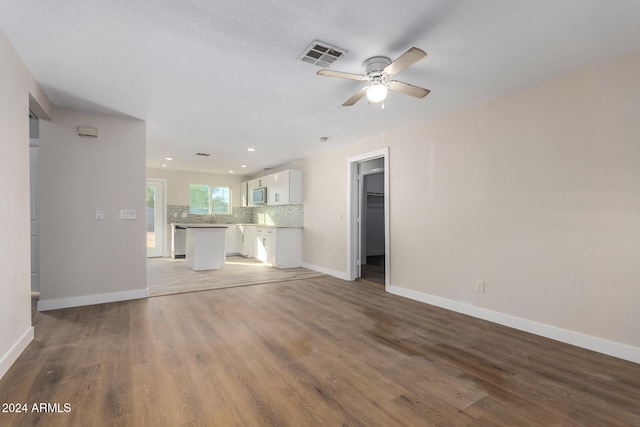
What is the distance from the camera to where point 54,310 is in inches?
138

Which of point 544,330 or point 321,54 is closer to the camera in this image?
point 321,54

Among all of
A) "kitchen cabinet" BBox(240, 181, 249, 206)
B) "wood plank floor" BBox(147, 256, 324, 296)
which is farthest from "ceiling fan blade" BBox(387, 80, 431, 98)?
"kitchen cabinet" BBox(240, 181, 249, 206)

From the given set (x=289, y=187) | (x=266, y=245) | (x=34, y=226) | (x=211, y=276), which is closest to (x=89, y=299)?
(x=34, y=226)

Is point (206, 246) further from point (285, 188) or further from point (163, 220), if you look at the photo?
point (163, 220)

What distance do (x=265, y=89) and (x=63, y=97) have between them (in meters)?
2.25

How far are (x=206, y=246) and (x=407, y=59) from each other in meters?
5.30

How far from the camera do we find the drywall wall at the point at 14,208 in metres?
2.13

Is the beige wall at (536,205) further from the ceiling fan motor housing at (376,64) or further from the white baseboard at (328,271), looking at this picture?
the white baseboard at (328,271)

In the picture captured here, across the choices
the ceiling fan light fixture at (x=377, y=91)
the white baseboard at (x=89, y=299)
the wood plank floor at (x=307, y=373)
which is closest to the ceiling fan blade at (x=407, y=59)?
the ceiling fan light fixture at (x=377, y=91)

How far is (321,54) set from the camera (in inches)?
92.8

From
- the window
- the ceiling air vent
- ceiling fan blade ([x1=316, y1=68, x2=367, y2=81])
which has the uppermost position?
the ceiling air vent

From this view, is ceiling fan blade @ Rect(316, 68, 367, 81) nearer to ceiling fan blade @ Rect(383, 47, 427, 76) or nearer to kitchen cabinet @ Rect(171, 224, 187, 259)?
→ ceiling fan blade @ Rect(383, 47, 427, 76)

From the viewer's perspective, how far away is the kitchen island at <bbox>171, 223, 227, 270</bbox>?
238 inches

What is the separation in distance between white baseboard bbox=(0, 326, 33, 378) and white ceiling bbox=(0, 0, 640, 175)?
227 centimetres
